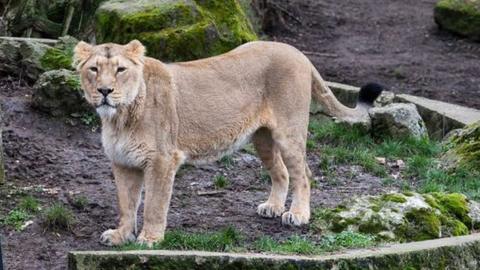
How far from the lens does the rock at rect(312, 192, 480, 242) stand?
7.07m

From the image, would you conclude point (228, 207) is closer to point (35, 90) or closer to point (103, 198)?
point (103, 198)

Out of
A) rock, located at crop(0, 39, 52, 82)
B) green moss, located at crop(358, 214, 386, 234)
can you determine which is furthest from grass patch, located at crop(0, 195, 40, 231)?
rock, located at crop(0, 39, 52, 82)

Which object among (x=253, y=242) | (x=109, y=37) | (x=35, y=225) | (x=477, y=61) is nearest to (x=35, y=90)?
(x=109, y=37)

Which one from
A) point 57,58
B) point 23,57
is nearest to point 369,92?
point 57,58

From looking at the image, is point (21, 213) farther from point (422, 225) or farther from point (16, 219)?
point (422, 225)

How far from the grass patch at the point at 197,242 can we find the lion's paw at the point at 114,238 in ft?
0.49

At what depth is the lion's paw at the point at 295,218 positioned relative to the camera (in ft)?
25.9

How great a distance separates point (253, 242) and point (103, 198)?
1.57 meters

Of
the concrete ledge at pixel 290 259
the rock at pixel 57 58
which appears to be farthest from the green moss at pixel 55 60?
the concrete ledge at pixel 290 259

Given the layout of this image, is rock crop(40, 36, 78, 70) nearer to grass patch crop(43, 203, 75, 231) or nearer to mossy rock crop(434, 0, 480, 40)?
grass patch crop(43, 203, 75, 231)

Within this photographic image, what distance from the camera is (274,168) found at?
27.5ft

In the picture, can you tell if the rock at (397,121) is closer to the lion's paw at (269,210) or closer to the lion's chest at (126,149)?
the lion's paw at (269,210)

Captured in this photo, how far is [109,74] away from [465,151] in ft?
13.5

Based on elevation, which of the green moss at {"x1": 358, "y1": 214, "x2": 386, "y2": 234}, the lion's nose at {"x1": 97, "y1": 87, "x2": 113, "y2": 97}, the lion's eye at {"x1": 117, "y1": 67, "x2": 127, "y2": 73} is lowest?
the green moss at {"x1": 358, "y1": 214, "x2": 386, "y2": 234}
